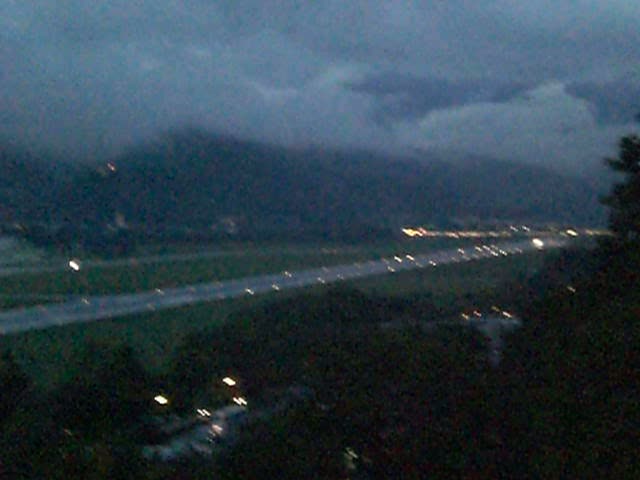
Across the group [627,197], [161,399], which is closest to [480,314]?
[627,197]

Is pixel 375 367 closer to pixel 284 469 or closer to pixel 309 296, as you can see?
pixel 284 469

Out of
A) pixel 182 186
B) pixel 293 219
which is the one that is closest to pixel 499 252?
pixel 293 219

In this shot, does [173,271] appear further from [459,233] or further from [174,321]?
[459,233]

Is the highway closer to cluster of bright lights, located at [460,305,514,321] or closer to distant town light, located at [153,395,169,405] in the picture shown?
cluster of bright lights, located at [460,305,514,321]

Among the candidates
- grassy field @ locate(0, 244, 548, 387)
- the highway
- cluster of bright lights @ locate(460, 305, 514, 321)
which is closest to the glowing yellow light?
the highway

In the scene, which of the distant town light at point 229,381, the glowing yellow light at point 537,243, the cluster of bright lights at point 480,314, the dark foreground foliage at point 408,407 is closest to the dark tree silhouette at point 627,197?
the dark foreground foliage at point 408,407

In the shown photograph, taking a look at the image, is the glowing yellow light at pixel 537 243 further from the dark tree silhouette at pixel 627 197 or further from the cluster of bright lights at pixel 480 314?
the dark tree silhouette at pixel 627 197
